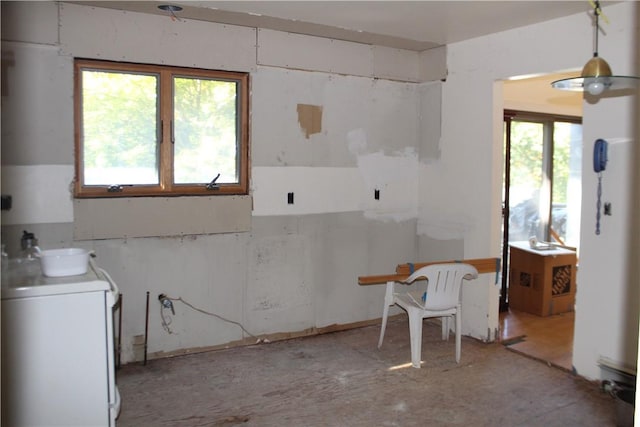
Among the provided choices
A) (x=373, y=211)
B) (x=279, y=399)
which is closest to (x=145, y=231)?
(x=279, y=399)

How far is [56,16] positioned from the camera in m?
3.64

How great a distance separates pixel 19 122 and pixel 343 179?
2.55m

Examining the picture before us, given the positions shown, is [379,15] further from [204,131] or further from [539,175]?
[539,175]

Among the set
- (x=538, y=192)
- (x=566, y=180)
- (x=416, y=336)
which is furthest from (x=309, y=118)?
(x=566, y=180)

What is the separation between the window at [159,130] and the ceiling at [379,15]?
0.46 m

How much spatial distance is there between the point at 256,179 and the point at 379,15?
5.15ft

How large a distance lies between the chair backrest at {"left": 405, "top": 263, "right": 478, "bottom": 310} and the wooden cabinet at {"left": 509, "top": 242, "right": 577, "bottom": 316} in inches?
61.4

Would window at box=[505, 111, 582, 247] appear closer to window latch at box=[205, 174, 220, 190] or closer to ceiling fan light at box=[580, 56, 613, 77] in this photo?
ceiling fan light at box=[580, 56, 613, 77]

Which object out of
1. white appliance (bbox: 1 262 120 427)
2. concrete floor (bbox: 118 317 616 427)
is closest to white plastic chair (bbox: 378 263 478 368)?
concrete floor (bbox: 118 317 616 427)

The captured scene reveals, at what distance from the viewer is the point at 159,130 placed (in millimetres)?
4066

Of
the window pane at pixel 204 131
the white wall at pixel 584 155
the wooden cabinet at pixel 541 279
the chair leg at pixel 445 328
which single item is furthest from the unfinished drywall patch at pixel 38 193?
the wooden cabinet at pixel 541 279

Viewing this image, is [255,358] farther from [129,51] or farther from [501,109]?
[501,109]

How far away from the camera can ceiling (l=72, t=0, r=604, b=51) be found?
11.9 feet

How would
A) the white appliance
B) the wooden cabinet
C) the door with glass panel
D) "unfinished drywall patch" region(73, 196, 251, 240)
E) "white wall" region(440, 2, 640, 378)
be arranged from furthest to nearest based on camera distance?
the door with glass panel < the wooden cabinet < "unfinished drywall patch" region(73, 196, 251, 240) < "white wall" region(440, 2, 640, 378) < the white appliance
